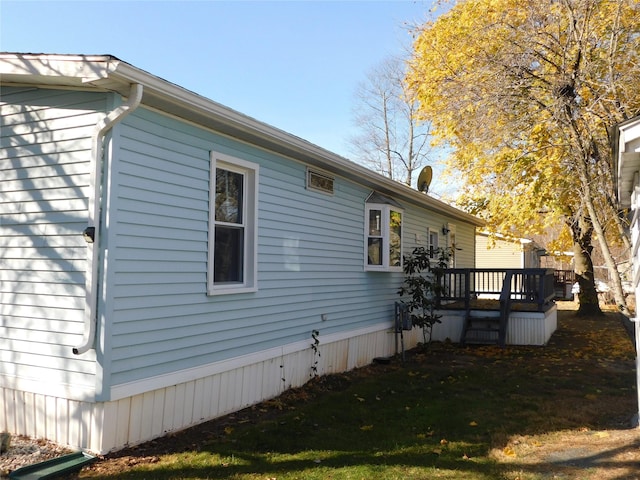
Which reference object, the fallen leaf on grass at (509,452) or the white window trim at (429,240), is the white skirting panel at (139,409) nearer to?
the fallen leaf on grass at (509,452)

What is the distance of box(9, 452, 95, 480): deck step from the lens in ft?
12.5

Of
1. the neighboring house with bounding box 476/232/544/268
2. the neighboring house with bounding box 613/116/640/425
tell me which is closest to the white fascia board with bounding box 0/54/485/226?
the neighboring house with bounding box 613/116/640/425

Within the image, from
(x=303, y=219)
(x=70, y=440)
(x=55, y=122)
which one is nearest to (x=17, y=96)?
(x=55, y=122)

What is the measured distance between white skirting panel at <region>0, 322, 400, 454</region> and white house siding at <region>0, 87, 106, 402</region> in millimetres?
165

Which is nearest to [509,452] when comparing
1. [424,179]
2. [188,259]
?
[188,259]

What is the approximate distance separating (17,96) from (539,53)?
264 inches

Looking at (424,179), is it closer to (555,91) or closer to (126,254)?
(555,91)

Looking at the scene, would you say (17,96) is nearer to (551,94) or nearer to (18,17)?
(18,17)

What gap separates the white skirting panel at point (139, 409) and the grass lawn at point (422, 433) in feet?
0.49

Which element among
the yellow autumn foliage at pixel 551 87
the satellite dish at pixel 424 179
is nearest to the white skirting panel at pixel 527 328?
the yellow autumn foliage at pixel 551 87

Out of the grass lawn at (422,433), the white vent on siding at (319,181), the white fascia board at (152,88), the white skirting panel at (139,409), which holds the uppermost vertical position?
the white fascia board at (152,88)

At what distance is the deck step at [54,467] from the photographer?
12.5 ft

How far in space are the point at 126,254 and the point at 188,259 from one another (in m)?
0.83

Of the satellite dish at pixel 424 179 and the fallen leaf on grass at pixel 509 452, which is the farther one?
the satellite dish at pixel 424 179
